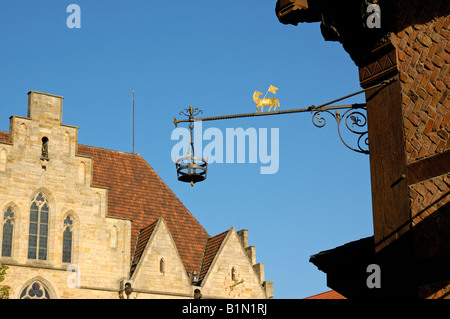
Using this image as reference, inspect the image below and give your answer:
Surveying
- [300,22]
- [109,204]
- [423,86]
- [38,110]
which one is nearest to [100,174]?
[109,204]

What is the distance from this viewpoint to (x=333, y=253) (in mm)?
12062

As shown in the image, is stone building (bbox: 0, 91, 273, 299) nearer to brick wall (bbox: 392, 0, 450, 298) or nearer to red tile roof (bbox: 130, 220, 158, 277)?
red tile roof (bbox: 130, 220, 158, 277)

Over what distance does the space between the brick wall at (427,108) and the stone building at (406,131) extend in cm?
1

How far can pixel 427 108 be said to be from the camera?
1022cm

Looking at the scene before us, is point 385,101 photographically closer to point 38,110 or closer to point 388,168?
point 388,168

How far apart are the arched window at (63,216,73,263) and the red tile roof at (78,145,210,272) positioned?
2727mm

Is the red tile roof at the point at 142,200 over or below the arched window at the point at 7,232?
over

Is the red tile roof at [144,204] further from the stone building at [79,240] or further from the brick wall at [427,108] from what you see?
the brick wall at [427,108]

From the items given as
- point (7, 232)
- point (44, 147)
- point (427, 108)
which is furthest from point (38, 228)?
point (427, 108)

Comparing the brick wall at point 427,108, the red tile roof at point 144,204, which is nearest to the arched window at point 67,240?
the red tile roof at point 144,204

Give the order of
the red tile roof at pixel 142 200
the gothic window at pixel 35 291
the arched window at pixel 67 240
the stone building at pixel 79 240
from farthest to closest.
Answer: the red tile roof at pixel 142 200, the arched window at pixel 67 240, the stone building at pixel 79 240, the gothic window at pixel 35 291

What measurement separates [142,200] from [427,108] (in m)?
27.2

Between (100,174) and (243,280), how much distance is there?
7319 millimetres

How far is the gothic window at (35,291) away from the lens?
3030 cm
